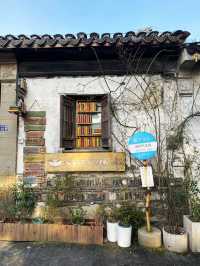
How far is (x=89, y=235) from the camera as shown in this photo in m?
4.55

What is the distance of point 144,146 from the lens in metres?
4.61

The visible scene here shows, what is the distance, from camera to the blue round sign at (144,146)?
4559mm

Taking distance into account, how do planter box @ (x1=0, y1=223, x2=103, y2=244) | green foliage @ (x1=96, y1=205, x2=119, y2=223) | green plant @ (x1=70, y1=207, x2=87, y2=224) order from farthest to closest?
green foliage @ (x1=96, y1=205, x2=119, y2=223) < green plant @ (x1=70, y1=207, x2=87, y2=224) < planter box @ (x1=0, y1=223, x2=103, y2=244)

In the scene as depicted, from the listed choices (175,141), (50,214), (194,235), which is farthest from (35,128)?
(194,235)

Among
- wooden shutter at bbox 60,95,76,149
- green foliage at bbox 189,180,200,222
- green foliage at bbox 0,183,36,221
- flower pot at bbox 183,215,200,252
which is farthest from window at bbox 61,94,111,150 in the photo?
flower pot at bbox 183,215,200,252

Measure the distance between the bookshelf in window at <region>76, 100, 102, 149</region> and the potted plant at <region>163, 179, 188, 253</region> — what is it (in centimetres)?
207

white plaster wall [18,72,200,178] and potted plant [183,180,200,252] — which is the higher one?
white plaster wall [18,72,200,178]

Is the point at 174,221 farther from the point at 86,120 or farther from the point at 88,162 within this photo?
the point at 86,120

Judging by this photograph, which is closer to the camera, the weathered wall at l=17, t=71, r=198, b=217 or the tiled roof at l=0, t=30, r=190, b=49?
the tiled roof at l=0, t=30, r=190, b=49

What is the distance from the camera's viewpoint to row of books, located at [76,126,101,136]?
5676 millimetres

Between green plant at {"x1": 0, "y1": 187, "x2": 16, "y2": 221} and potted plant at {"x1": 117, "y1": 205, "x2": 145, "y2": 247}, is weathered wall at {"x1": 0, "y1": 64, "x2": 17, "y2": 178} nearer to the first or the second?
green plant at {"x1": 0, "y1": 187, "x2": 16, "y2": 221}

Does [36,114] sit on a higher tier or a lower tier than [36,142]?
higher

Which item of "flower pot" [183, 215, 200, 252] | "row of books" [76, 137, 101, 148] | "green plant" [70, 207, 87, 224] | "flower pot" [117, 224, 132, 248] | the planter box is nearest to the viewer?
"flower pot" [183, 215, 200, 252]

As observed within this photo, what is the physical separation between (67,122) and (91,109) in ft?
2.46
